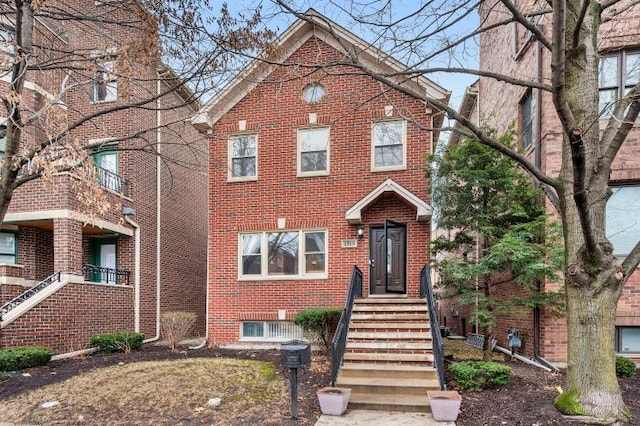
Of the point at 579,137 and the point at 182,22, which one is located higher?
the point at 182,22

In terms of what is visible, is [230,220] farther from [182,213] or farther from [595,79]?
[595,79]

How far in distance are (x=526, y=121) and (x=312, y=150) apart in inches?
217

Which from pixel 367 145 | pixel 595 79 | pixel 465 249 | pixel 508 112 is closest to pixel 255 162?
pixel 367 145

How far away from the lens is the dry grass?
5867mm

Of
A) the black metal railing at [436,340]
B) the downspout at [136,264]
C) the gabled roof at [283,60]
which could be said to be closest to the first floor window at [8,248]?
the downspout at [136,264]

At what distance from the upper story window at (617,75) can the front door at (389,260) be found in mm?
5203

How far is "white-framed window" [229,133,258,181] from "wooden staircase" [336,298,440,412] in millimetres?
4846

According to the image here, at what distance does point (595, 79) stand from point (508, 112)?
5876mm

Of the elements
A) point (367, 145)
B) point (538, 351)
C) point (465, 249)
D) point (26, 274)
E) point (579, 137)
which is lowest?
point (538, 351)

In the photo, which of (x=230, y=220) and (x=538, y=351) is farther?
(x=230, y=220)

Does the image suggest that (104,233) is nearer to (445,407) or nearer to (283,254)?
(283,254)

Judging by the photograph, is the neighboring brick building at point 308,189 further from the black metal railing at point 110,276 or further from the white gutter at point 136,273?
the black metal railing at point 110,276

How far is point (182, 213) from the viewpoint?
52.6 feet

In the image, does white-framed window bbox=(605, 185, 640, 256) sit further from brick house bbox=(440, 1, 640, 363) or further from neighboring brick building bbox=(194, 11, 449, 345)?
neighboring brick building bbox=(194, 11, 449, 345)
